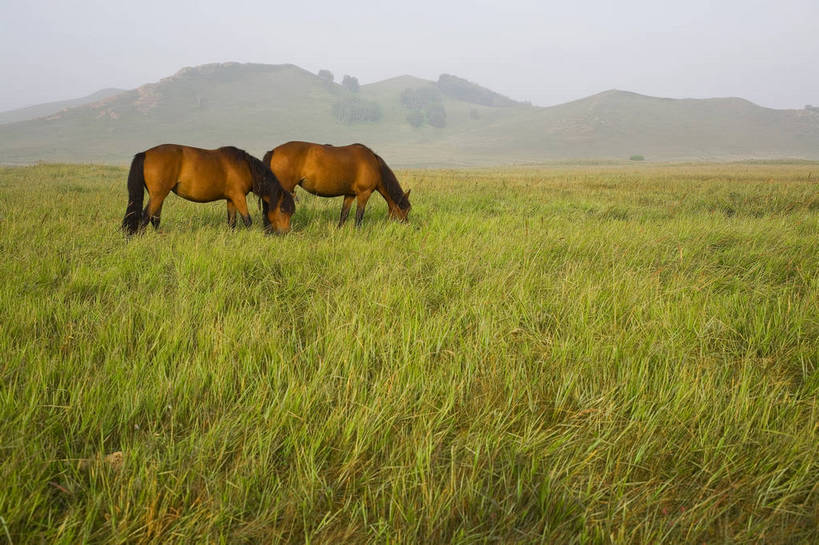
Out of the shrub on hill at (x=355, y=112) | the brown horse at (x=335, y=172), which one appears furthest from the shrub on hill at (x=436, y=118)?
the brown horse at (x=335, y=172)

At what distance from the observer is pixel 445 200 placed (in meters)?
8.86

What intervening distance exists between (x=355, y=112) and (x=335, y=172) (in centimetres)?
15945

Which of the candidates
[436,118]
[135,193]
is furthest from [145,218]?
[436,118]

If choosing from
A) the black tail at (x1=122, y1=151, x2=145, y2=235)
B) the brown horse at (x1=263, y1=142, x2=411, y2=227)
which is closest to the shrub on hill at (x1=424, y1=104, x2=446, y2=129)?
the brown horse at (x1=263, y1=142, x2=411, y2=227)

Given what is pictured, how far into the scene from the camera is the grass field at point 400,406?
3.53 ft

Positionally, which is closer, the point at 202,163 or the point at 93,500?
the point at 93,500

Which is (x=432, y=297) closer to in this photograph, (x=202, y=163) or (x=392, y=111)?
(x=202, y=163)

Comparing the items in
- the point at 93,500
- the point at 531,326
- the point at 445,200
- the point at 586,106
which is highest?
the point at 586,106

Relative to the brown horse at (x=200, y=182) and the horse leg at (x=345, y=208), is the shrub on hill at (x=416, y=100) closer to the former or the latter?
the horse leg at (x=345, y=208)

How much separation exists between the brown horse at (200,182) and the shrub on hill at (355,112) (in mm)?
154000

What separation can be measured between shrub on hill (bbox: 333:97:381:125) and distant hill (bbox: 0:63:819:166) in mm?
446

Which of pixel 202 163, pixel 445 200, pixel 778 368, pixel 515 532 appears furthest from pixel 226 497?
pixel 445 200

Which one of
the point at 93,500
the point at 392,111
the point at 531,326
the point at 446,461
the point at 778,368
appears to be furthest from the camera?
the point at 392,111

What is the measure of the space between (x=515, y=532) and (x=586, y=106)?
186m
